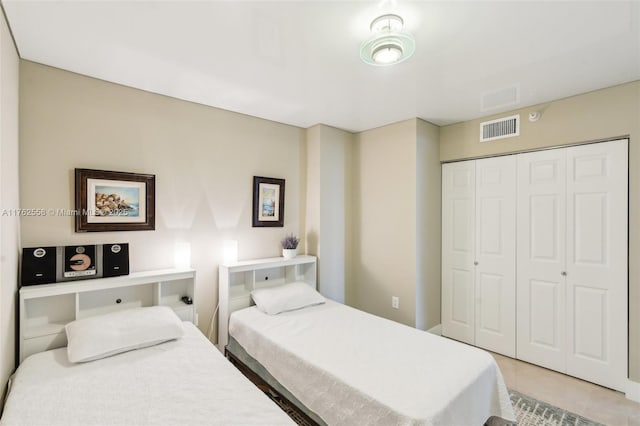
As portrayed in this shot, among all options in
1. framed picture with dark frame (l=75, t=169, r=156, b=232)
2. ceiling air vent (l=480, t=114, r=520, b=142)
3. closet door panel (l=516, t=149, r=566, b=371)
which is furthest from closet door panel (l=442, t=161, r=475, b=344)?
framed picture with dark frame (l=75, t=169, r=156, b=232)

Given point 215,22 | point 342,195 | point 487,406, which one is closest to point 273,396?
point 487,406

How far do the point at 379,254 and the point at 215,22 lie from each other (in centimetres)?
275

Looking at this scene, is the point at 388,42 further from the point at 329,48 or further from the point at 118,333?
the point at 118,333

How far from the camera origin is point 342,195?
3781 mm

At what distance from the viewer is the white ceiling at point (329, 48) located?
1.58 metres

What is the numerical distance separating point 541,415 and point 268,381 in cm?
198

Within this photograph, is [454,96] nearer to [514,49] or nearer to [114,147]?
[514,49]

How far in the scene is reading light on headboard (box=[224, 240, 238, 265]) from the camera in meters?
2.95

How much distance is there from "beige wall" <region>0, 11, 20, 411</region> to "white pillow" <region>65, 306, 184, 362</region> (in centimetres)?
28

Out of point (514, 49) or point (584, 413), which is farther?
point (584, 413)

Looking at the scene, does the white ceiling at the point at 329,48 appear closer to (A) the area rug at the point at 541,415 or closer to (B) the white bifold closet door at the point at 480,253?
(B) the white bifold closet door at the point at 480,253

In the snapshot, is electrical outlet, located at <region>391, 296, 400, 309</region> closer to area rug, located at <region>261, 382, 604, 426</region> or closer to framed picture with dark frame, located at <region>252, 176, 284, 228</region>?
area rug, located at <region>261, 382, 604, 426</region>

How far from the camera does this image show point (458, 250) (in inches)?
137

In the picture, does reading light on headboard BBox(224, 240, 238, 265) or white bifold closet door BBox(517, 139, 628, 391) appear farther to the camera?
reading light on headboard BBox(224, 240, 238, 265)
